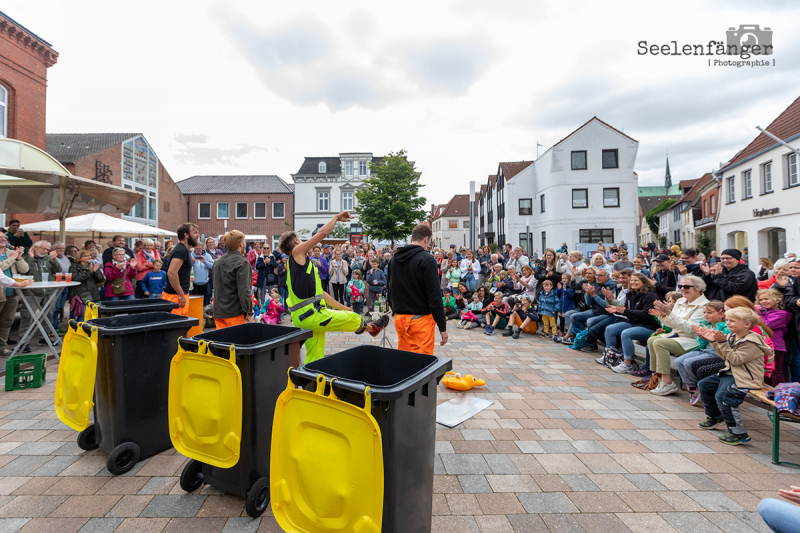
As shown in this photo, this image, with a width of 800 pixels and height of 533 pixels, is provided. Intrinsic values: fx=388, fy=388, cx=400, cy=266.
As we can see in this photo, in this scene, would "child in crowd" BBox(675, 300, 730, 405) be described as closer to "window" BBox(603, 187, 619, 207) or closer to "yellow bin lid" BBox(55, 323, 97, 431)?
"yellow bin lid" BBox(55, 323, 97, 431)

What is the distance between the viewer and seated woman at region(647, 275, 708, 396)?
17.1 ft

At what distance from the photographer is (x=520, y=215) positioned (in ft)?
115

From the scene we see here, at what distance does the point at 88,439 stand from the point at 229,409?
6.46ft

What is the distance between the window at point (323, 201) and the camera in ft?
148

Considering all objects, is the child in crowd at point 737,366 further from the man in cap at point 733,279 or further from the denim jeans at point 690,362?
the man in cap at point 733,279

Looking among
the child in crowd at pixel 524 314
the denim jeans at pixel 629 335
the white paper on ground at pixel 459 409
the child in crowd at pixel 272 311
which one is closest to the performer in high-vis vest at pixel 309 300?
the white paper on ground at pixel 459 409

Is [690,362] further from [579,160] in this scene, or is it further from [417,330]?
[579,160]

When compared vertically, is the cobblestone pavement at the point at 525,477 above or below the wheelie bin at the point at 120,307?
below

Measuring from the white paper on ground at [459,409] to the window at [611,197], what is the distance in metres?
29.6

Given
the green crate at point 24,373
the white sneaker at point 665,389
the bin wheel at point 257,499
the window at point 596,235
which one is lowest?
the white sneaker at point 665,389

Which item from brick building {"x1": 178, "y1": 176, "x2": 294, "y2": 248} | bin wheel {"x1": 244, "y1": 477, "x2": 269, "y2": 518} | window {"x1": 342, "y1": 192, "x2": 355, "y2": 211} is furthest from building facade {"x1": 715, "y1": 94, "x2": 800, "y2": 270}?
brick building {"x1": 178, "y1": 176, "x2": 294, "y2": 248}

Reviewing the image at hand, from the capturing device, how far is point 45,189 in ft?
28.3

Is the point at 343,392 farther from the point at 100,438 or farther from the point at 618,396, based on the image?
the point at 618,396

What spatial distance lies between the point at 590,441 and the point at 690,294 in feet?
9.36
